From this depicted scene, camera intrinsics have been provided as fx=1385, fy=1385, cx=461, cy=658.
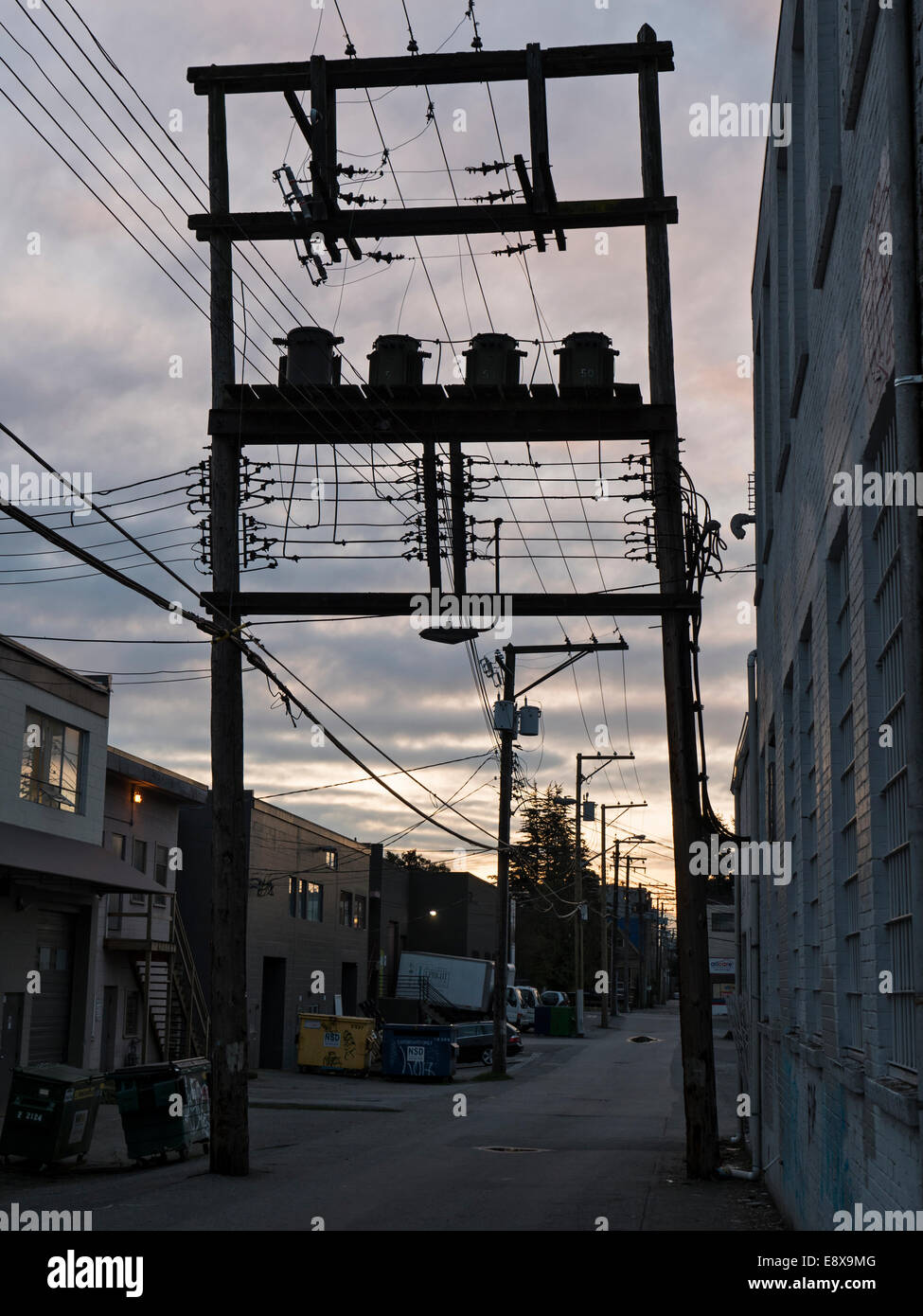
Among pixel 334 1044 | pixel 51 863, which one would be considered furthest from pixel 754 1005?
pixel 334 1044

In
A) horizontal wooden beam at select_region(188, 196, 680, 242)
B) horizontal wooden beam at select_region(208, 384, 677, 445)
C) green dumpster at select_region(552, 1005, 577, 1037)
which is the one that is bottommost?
green dumpster at select_region(552, 1005, 577, 1037)

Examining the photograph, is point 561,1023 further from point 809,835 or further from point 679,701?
point 809,835

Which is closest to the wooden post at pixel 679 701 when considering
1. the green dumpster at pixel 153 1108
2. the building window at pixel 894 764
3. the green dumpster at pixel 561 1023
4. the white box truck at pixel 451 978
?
the green dumpster at pixel 153 1108

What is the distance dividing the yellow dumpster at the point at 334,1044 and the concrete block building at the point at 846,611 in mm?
22993

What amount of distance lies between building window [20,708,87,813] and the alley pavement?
19.0 feet

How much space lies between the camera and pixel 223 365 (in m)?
17.1

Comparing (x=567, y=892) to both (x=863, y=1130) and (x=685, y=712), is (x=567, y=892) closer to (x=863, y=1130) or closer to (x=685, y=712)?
(x=685, y=712)

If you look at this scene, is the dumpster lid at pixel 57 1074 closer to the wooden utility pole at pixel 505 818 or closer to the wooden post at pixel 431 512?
the wooden post at pixel 431 512

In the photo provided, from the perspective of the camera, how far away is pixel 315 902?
45.8m

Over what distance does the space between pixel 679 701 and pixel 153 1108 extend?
327 inches

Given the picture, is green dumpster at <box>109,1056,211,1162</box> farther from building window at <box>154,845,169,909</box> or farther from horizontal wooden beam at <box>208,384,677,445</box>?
building window at <box>154,845,169,909</box>

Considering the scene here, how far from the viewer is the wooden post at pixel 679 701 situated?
16.3m

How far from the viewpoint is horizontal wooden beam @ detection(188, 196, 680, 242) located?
16.9m

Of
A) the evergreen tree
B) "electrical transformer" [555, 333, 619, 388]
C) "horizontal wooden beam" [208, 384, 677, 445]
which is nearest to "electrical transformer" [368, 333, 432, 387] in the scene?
"horizontal wooden beam" [208, 384, 677, 445]
